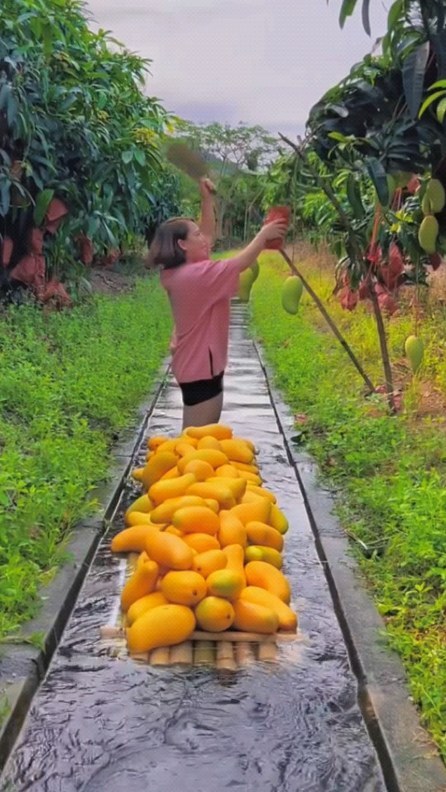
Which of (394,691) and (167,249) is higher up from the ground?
(167,249)

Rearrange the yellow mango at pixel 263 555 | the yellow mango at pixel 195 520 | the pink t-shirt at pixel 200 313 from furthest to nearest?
the pink t-shirt at pixel 200 313
the yellow mango at pixel 263 555
the yellow mango at pixel 195 520

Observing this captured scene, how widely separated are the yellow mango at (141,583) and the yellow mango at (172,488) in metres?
0.56

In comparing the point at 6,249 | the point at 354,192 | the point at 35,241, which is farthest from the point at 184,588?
the point at 35,241

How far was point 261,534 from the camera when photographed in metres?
3.67

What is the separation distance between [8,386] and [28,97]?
3.69 meters

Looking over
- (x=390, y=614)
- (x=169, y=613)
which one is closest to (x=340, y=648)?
(x=390, y=614)

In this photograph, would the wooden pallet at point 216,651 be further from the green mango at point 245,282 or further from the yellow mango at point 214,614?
the green mango at point 245,282

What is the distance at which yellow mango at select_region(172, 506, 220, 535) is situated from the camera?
3416 mm

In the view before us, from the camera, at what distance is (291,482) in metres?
5.43

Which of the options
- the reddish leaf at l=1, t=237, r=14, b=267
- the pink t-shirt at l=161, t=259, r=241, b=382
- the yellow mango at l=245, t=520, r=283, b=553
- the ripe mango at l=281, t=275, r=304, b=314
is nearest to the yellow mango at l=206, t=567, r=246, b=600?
the yellow mango at l=245, t=520, r=283, b=553

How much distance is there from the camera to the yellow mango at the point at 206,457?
4094mm

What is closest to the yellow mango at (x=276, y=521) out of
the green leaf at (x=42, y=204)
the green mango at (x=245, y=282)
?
the green mango at (x=245, y=282)

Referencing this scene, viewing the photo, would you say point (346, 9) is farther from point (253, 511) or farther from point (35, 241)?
point (35, 241)

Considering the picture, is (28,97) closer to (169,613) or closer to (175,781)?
(169,613)
